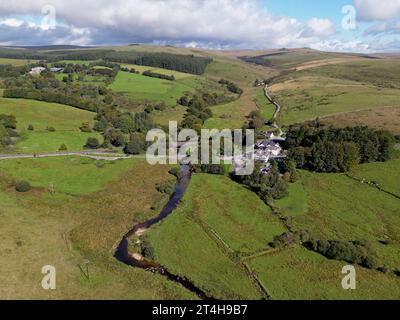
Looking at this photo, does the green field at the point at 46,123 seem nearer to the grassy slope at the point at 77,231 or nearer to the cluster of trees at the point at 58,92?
the cluster of trees at the point at 58,92

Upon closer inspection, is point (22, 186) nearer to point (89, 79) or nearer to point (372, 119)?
point (372, 119)

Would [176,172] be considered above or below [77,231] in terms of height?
above

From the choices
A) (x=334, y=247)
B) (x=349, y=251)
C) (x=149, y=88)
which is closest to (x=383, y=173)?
(x=349, y=251)

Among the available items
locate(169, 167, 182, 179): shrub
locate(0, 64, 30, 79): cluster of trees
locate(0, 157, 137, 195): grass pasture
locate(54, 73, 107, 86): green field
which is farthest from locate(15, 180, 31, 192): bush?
locate(0, 64, 30, 79): cluster of trees

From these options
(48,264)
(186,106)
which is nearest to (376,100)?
(186,106)

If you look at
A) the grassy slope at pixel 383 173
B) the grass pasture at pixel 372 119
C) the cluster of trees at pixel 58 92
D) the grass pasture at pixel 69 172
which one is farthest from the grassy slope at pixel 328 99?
the grass pasture at pixel 69 172

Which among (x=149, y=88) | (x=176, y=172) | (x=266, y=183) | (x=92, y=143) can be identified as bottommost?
(x=176, y=172)

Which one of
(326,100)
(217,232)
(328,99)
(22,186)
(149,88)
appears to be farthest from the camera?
(149,88)
